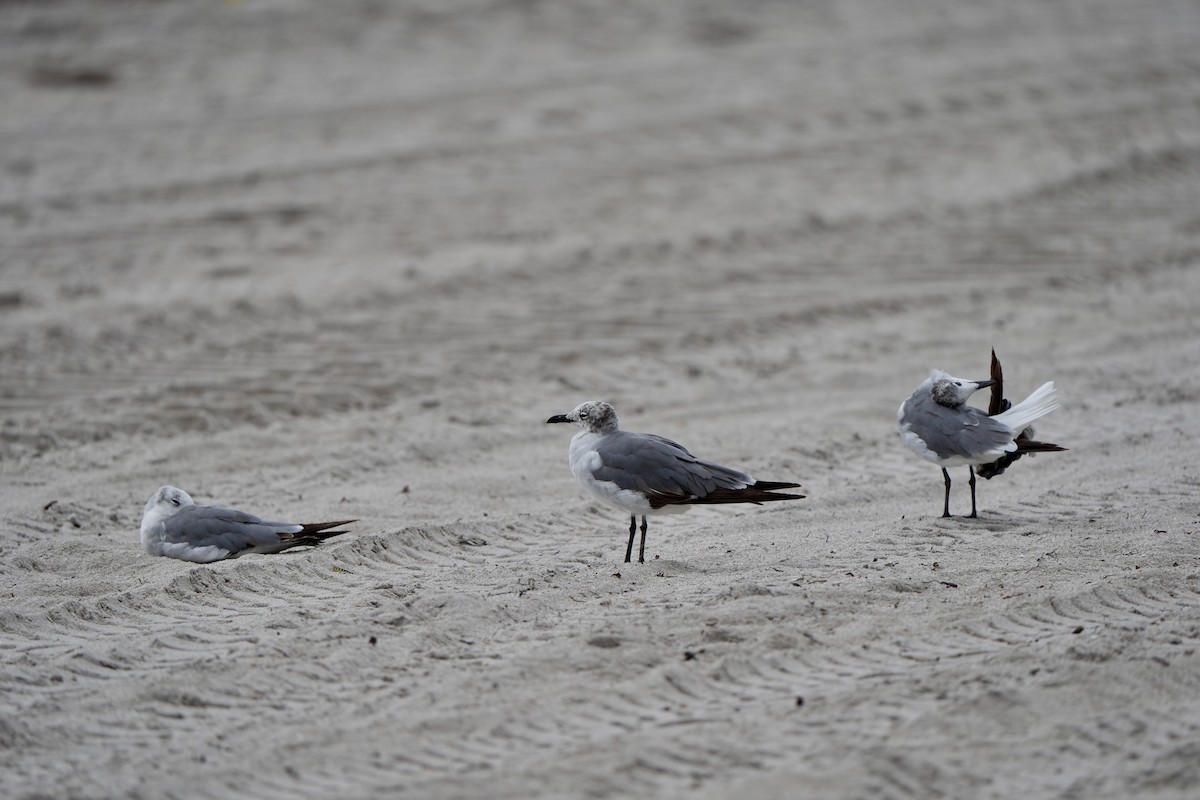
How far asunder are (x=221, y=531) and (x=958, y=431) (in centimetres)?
345

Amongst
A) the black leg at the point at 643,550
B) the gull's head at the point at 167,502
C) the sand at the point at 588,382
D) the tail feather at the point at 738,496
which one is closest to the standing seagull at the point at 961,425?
the sand at the point at 588,382

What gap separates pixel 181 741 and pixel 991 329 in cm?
712

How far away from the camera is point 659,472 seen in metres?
5.86

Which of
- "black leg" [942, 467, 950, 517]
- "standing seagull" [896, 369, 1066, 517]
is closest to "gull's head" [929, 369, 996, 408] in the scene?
"standing seagull" [896, 369, 1066, 517]

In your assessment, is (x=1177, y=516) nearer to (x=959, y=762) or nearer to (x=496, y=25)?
(x=959, y=762)

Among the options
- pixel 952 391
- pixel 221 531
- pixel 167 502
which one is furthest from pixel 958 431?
pixel 167 502

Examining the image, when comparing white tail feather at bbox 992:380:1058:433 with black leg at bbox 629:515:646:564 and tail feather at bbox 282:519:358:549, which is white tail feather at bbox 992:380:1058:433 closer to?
black leg at bbox 629:515:646:564

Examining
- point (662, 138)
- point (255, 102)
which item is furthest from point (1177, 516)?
point (255, 102)

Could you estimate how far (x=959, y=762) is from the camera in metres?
4.21

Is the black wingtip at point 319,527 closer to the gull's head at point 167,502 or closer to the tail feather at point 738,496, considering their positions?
the gull's head at point 167,502

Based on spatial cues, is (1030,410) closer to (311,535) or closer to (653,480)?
(653,480)

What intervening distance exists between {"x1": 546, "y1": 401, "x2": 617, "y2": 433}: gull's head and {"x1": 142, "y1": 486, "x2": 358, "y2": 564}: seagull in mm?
1164

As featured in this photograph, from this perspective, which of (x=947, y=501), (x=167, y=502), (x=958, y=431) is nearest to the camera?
(x=167, y=502)

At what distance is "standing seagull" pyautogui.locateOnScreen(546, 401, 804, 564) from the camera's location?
5840 millimetres
